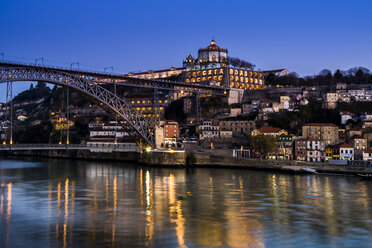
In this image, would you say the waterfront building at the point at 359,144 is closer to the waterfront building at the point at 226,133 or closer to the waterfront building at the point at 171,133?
the waterfront building at the point at 226,133

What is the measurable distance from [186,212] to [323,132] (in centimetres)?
2468

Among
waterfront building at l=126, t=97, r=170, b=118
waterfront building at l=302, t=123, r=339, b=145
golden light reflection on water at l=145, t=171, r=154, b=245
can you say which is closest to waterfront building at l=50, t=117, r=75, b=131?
waterfront building at l=126, t=97, r=170, b=118

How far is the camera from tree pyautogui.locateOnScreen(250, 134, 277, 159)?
3491 cm

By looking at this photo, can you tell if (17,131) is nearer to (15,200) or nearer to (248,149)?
(248,149)

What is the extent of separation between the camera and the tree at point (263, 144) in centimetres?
3491

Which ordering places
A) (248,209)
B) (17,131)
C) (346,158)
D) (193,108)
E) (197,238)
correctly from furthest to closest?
(17,131) < (193,108) < (346,158) < (248,209) < (197,238)

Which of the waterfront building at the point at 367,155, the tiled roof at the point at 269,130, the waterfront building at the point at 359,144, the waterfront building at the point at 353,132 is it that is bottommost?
the waterfront building at the point at 367,155

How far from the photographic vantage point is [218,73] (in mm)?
60656

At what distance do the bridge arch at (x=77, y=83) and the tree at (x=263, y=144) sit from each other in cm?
849

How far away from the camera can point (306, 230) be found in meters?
14.2

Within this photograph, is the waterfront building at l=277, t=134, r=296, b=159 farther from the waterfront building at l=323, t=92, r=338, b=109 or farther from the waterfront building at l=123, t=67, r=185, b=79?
the waterfront building at l=123, t=67, r=185, b=79

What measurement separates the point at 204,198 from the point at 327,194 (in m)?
5.87

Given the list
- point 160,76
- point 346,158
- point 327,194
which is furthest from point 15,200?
point 160,76

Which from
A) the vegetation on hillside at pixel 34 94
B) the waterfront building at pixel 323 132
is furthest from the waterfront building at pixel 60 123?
the vegetation on hillside at pixel 34 94
